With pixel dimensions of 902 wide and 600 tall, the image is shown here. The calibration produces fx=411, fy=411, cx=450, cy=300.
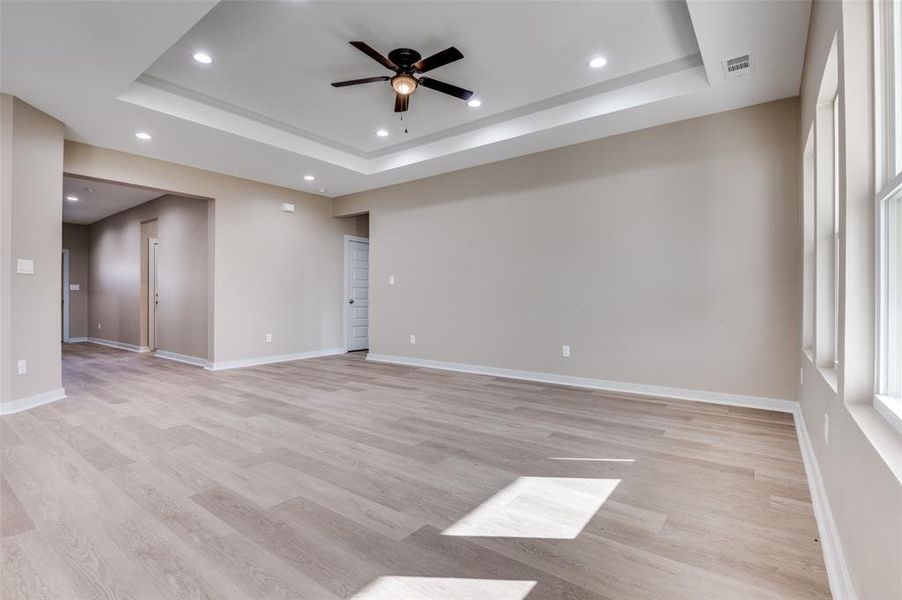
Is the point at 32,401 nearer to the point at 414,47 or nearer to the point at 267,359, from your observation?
the point at 267,359

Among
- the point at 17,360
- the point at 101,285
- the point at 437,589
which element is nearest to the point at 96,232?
the point at 101,285

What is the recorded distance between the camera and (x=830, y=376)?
1986 millimetres

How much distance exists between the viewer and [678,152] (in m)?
4.06

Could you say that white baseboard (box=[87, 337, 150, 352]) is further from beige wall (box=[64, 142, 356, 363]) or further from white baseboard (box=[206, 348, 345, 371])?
beige wall (box=[64, 142, 356, 363])

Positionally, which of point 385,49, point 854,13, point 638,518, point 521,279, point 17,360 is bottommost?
point 638,518

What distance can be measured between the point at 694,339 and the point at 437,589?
11.6 ft

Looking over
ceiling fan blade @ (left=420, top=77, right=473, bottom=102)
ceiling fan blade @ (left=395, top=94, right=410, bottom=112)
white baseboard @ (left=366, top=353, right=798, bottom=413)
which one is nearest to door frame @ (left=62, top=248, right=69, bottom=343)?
white baseboard @ (left=366, top=353, right=798, bottom=413)

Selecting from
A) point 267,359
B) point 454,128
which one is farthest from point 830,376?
point 267,359

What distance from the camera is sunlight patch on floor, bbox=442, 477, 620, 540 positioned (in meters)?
1.79

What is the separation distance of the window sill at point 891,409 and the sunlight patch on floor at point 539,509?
1136mm

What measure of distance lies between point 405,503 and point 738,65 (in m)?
3.79

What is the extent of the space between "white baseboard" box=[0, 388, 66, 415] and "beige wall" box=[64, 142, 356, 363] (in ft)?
5.88

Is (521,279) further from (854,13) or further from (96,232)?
(96,232)

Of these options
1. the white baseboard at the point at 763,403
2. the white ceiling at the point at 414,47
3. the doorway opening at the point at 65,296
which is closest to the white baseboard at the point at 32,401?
the white ceiling at the point at 414,47
